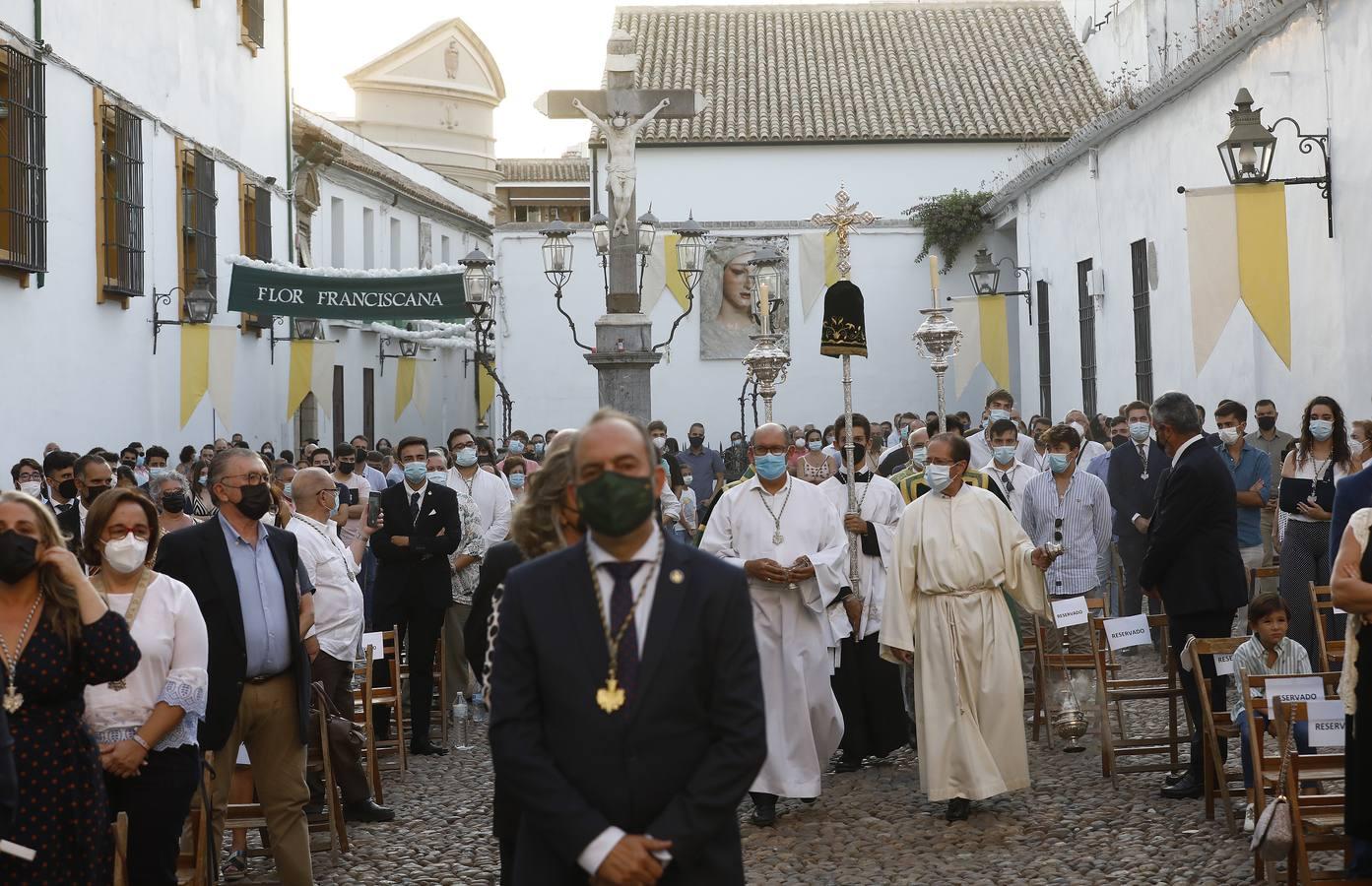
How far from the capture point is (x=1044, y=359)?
88.7 feet

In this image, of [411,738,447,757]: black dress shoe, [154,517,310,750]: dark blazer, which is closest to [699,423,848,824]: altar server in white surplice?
[154,517,310,750]: dark blazer

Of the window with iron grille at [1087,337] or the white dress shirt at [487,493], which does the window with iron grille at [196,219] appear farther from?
the window with iron grille at [1087,337]

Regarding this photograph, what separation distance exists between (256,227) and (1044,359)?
1221 cm

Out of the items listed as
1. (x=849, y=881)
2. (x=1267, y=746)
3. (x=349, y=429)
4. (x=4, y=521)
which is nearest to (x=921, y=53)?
(x=349, y=429)

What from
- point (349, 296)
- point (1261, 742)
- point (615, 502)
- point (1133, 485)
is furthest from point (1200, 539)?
point (349, 296)

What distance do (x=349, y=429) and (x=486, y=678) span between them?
28419mm

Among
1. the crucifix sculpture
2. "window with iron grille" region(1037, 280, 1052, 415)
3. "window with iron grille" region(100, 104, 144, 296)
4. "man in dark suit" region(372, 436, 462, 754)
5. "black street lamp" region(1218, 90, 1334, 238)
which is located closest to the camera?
"man in dark suit" region(372, 436, 462, 754)

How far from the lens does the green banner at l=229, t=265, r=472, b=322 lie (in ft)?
73.6

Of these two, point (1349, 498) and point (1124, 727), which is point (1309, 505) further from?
point (1349, 498)

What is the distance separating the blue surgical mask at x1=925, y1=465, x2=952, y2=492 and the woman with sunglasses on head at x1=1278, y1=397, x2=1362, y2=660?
2885 millimetres

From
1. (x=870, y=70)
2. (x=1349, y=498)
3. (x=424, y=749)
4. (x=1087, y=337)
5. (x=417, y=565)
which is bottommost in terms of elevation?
(x=424, y=749)

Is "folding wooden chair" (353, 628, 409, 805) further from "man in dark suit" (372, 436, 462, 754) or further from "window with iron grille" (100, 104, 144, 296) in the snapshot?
"window with iron grille" (100, 104, 144, 296)

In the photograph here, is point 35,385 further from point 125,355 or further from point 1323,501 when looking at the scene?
point 1323,501

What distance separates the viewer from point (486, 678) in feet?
16.6
